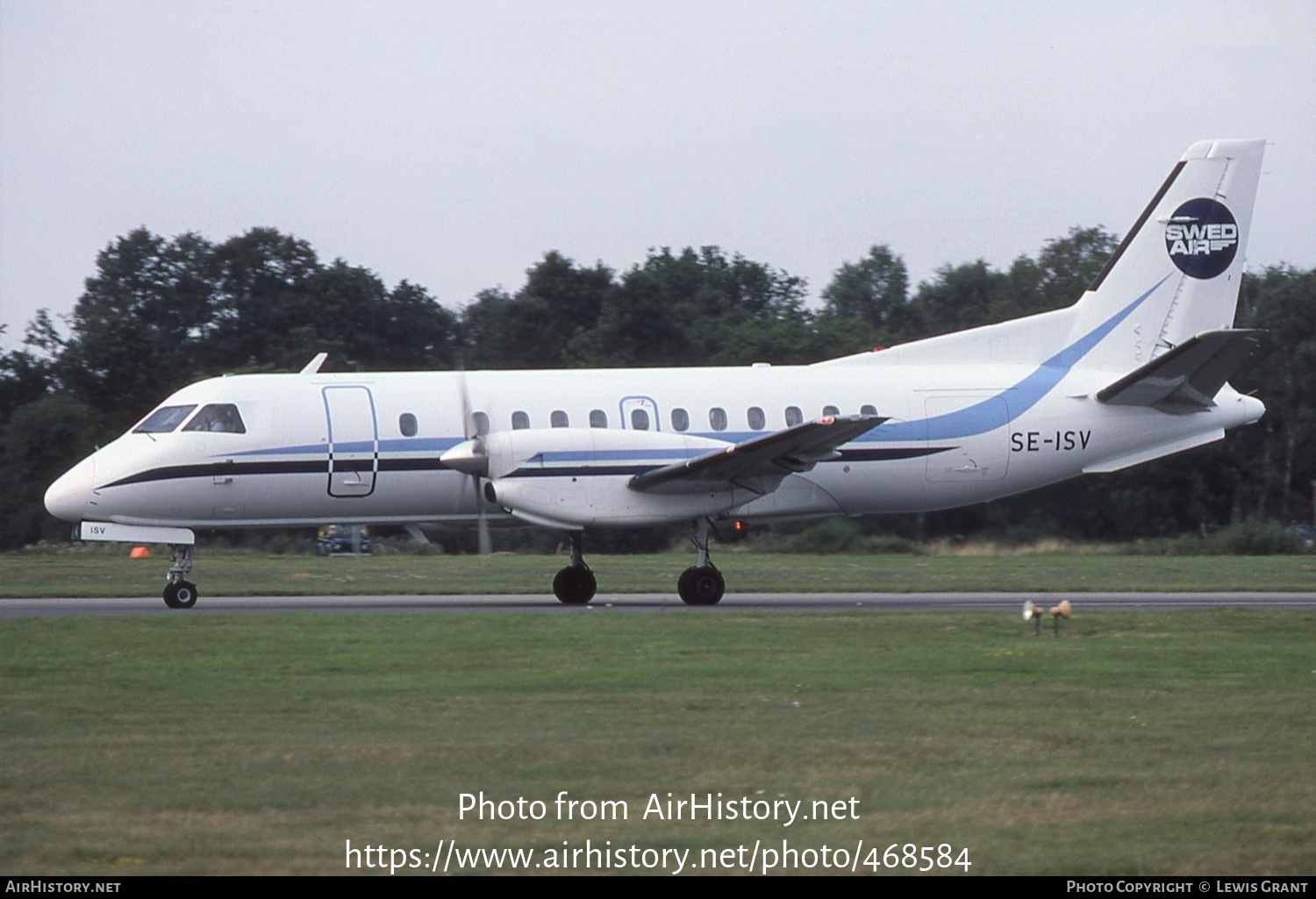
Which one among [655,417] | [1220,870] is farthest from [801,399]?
[1220,870]

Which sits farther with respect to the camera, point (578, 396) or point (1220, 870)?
point (578, 396)

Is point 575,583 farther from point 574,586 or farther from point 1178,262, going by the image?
point 1178,262

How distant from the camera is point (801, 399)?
823 inches

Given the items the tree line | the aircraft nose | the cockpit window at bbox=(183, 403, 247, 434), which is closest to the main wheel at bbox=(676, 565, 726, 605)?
the cockpit window at bbox=(183, 403, 247, 434)

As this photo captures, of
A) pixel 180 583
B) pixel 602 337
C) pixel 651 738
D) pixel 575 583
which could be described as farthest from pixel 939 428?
pixel 602 337

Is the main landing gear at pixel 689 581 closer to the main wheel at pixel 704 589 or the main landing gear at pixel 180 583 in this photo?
the main wheel at pixel 704 589

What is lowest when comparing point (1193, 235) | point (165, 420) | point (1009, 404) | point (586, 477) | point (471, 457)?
point (586, 477)

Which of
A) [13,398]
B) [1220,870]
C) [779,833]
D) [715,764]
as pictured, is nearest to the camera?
[1220,870]

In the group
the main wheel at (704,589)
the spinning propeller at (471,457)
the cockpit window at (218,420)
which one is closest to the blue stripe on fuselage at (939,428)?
the spinning propeller at (471,457)

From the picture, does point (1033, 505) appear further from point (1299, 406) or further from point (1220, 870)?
point (1220, 870)

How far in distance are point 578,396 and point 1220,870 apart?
14152mm

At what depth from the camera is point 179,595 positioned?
19047mm

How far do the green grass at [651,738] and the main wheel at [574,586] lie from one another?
12.1 ft

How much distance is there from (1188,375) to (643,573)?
34.7 ft
